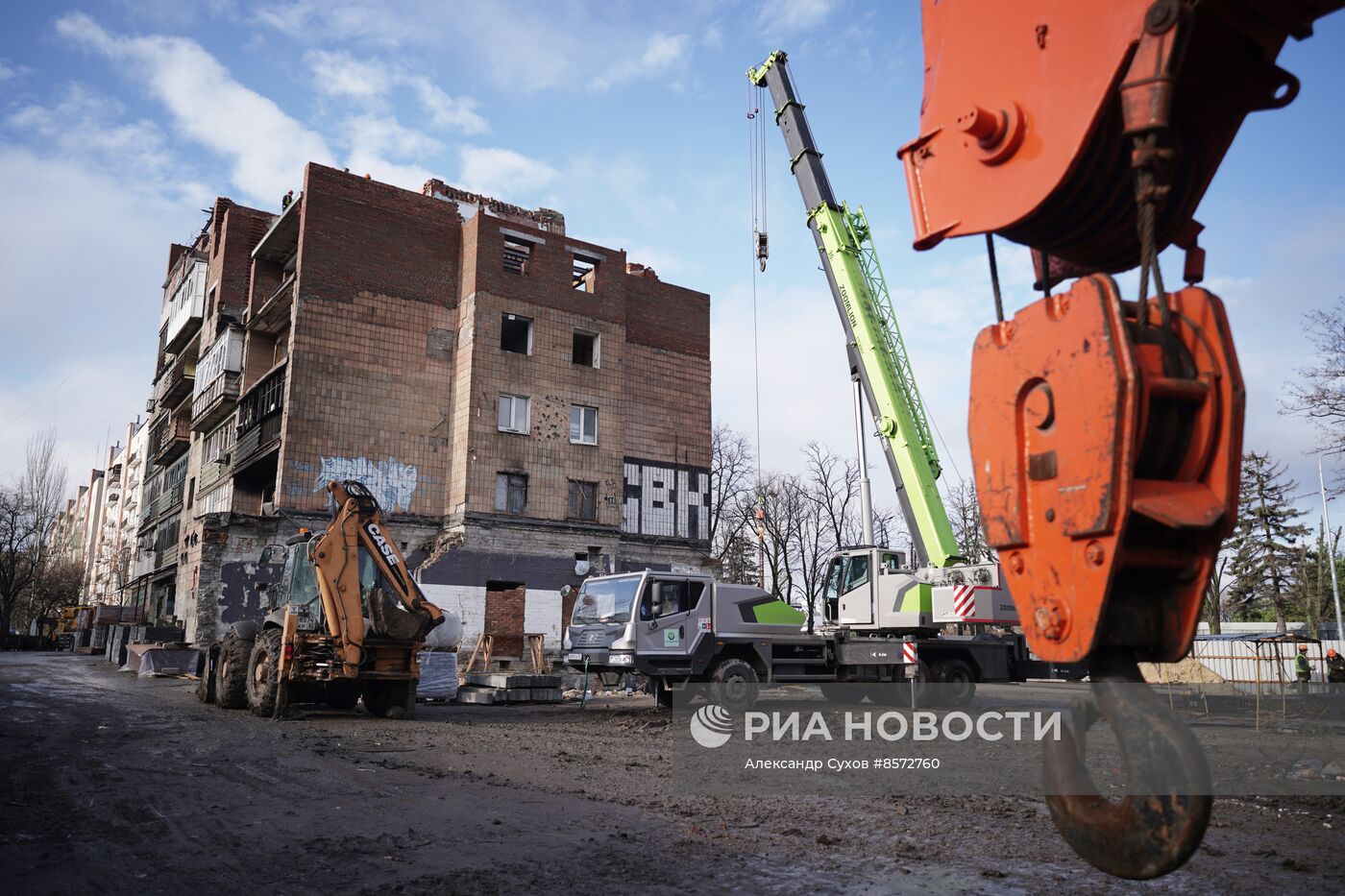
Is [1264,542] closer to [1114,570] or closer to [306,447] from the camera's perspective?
[306,447]

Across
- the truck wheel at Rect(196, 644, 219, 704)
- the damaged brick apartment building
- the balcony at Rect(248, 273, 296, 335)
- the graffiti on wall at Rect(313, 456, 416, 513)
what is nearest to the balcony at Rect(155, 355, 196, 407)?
the damaged brick apartment building

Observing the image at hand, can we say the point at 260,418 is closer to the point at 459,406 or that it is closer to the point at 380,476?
the point at 380,476

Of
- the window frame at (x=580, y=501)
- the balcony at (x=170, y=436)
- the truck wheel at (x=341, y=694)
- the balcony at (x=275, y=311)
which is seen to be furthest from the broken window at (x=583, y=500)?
the balcony at (x=170, y=436)

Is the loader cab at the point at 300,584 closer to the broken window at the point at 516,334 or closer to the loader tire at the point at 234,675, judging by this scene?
the loader tire at the point at 234,675

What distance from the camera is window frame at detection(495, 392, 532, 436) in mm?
30922

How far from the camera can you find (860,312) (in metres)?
17.6

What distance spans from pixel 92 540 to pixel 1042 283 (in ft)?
416

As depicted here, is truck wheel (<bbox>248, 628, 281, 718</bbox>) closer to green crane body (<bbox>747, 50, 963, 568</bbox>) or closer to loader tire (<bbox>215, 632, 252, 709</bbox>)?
loader tire (<bbox>215, 632, 252, 709</bbox>)

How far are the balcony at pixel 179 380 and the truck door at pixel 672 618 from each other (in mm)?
33908

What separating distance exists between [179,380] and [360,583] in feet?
117

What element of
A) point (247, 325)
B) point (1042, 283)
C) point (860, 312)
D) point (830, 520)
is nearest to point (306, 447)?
point (247, 325)

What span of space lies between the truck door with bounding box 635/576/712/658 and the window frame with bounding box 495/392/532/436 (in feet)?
48.7

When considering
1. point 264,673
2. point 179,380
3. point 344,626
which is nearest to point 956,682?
point 344,626

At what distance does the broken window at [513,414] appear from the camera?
31.1 metres
